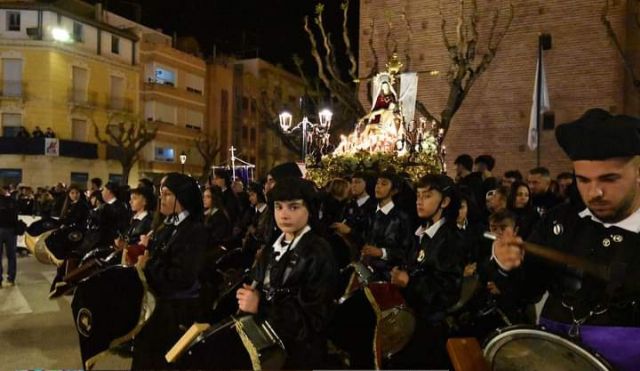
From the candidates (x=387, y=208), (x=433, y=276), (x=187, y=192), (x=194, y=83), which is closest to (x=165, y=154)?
(x=194, y=83)

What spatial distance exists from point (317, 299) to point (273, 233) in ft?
3.01

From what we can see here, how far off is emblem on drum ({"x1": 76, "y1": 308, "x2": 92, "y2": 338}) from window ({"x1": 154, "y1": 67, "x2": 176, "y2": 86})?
42.2m

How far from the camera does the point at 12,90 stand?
120 ft

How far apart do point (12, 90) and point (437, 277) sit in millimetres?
38194

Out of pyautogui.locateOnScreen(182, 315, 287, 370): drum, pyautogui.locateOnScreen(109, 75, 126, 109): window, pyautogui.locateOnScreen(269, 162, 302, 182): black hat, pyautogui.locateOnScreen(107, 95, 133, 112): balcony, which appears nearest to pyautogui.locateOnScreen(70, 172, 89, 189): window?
pyautogui.locateOnScreen(107, 95, 133, 112): balcony

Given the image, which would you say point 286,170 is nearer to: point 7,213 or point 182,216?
point 182,216

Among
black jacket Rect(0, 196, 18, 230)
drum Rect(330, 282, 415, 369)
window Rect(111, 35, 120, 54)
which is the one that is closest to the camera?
drum Rect(330, 282, 415, 369)

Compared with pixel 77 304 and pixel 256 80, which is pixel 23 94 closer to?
pixel 256 80

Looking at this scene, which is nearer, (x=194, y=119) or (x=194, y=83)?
(x=194, y=83)

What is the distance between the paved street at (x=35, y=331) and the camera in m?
6.46

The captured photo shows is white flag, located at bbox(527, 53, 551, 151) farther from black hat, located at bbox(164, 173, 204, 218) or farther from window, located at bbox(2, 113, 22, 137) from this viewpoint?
window, located at bbox(2, 113, 22, 137)

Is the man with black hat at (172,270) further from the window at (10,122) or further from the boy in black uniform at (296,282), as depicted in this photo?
the window at (10,122)

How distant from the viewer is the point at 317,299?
3258 millimetres

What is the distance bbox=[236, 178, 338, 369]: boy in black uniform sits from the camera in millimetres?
3184
